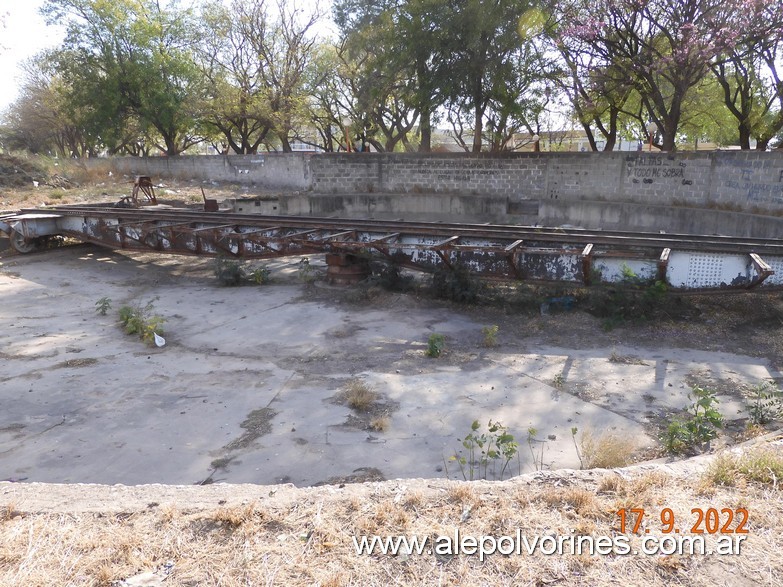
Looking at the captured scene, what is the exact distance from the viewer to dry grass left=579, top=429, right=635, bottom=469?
13.3 ft

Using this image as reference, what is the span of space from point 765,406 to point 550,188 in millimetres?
14179

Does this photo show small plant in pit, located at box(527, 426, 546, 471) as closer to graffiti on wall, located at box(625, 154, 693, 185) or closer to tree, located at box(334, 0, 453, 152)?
graffiti on wall, located at box(625, 154, 693, 185)

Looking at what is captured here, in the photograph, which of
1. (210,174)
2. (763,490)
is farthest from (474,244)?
(210,174)

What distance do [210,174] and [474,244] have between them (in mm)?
21238

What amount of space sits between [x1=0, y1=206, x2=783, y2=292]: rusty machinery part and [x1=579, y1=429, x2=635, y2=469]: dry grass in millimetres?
4194

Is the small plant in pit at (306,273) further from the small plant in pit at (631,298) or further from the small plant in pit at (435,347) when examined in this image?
the small plant in pit at (631,298)

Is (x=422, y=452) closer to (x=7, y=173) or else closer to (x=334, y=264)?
(x=334, y=264)

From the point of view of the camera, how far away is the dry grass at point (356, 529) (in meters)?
2.59

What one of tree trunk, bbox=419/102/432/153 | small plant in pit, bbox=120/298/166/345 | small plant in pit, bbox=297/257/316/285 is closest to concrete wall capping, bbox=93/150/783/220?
tree trunk, bbox=419/102/432/153

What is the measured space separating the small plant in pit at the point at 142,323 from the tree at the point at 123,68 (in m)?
23.8

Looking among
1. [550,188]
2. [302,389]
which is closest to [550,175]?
[550,188]

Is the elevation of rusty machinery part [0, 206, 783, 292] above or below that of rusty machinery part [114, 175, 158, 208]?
below

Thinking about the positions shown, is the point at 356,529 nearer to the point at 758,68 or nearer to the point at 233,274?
the point at 233,274

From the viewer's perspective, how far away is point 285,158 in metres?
23.8
